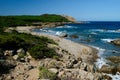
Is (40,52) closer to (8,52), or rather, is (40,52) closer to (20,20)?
(8,52)

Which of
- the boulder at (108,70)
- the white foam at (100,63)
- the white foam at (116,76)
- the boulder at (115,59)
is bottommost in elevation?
the boulder at (115,59)

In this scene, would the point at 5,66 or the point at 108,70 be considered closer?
the point at 5,66

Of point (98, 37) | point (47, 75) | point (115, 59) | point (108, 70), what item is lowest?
point (98, 37)

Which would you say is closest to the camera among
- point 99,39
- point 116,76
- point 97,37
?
point 116,76

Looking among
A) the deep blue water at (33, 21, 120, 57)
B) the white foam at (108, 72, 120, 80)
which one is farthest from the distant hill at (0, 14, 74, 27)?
the white foam at (108, 72, 120, 80)

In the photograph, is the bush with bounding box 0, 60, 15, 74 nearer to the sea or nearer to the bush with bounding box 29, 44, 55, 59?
the bush with bounding box 29, 44, 55, 59

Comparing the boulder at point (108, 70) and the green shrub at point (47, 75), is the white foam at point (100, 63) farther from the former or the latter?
the green shrub at point (47, 75)

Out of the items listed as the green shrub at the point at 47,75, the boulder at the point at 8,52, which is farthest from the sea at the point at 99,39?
the green shrub at the point at 47,75

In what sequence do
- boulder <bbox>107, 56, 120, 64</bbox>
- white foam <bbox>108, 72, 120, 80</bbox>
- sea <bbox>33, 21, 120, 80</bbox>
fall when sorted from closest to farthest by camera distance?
white foam <bbox>108, 72, 120, 80</bbox>, boulder <bbox>107, 56, 120, 64</bbox>, sea <bbox>33, 21, 120, 80</bbox>

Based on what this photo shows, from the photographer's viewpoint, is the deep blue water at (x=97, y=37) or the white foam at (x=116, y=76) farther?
the deep blue water at (x=97, y=37)

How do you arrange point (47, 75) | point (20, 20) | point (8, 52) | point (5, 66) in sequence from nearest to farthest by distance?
point (47, 75)
point (5, 66)
point (8, 52)
point (20, 20)

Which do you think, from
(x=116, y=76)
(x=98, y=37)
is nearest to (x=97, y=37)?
(x=98, y=37)

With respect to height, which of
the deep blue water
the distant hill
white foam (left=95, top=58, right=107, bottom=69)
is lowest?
the deep blue water

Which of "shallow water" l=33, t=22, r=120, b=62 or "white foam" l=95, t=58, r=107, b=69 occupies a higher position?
"white foam" l=95, t=58, r=107, b=69
